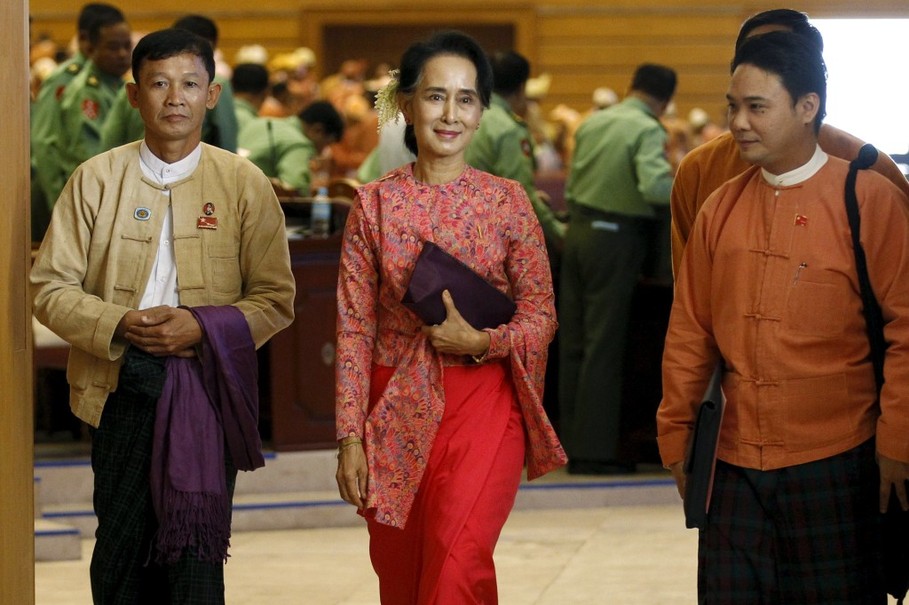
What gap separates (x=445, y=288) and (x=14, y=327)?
0.84 metres

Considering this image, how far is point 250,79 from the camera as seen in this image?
26.1 feet

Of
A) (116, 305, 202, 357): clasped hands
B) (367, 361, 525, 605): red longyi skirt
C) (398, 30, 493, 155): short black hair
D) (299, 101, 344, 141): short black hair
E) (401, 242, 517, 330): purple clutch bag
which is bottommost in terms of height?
(367, 361, 525, 605): red longyi skirt

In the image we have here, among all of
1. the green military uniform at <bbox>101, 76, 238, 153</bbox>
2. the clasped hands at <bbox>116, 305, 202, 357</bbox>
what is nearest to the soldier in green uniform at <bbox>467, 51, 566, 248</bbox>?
the green military uniform at <bbox>101, 76, 238, 153</bbox>

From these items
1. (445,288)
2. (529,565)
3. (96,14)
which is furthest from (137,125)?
(445,288)

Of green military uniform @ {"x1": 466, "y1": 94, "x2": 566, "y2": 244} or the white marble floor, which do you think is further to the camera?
green military uniform @ {"x1": 466, "y1": 94, "x2": 566, "y2": 244}

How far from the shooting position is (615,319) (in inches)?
249

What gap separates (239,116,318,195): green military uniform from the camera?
7.02 m

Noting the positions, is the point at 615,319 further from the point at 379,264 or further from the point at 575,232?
the point at 379,264

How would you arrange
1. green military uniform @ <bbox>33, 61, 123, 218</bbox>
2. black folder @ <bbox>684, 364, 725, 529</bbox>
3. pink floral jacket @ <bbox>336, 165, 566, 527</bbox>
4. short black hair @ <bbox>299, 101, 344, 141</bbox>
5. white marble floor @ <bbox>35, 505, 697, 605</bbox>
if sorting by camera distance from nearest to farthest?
black folder @ <bbox>684, 364, 725, 529</bbox>, pink floral jacket @ <bbox>336, 165, 566, 527</bbox>, white marble floor @ <bbox>35, 505, 697, 605</bbox>, green military uniform @ <bbox>33, 61, 123, 218</bbox>, short black hair @ <bbox>299, 101, 344, 141</bbox>

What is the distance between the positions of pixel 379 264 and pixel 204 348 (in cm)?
39

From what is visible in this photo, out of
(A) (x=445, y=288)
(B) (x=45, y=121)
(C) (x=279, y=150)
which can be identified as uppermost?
(B) (x=45, y=121)

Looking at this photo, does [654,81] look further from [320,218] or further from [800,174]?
[800,174]

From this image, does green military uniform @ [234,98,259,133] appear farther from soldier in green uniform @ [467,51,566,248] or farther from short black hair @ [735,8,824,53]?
short black hair @ [735,8,824,53]

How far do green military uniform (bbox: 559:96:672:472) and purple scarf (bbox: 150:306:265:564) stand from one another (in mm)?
3310
